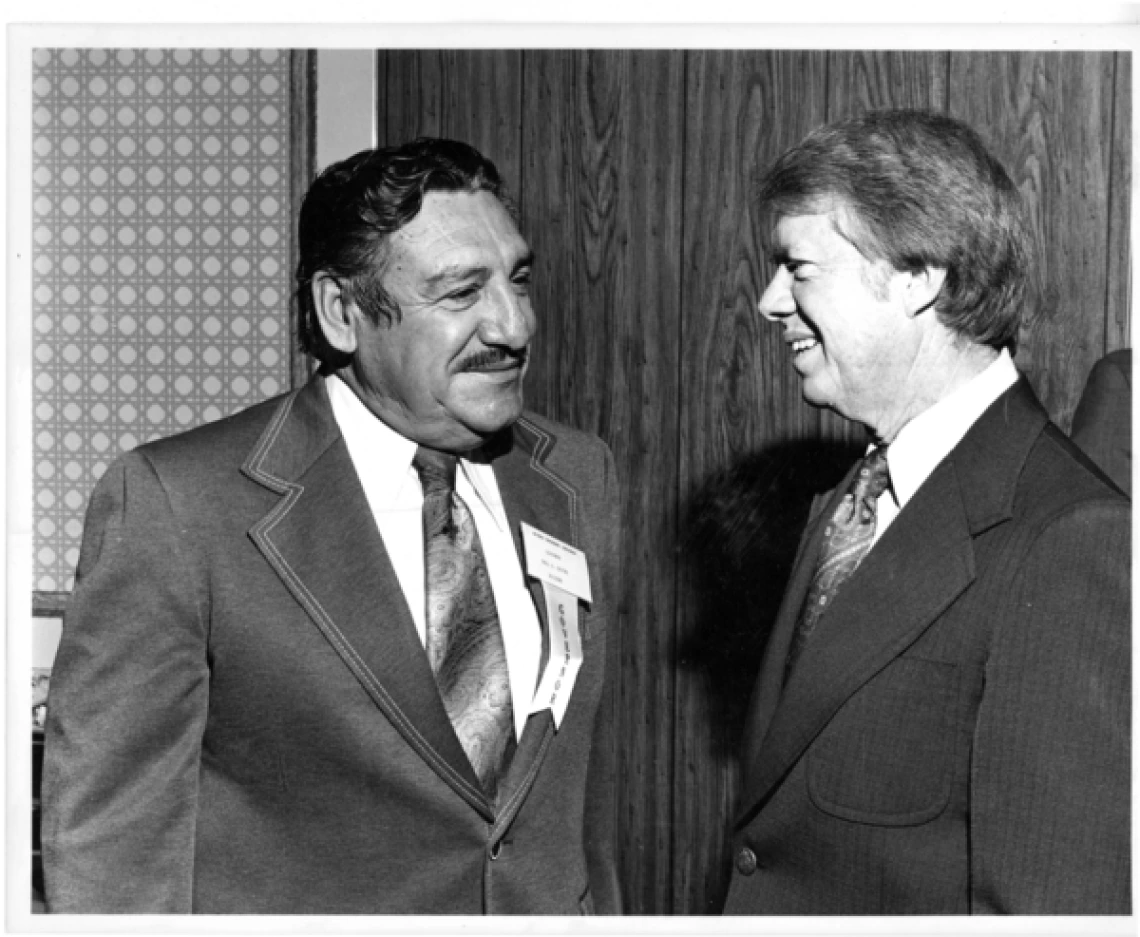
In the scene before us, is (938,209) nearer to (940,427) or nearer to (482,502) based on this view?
(940,427)

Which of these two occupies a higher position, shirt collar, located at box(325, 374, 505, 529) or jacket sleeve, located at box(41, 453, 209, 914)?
shirt collar, located at box(325, 374, 505, 529)

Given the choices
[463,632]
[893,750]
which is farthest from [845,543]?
[463,632]

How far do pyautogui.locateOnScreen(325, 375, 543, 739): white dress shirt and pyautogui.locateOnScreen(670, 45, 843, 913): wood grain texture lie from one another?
2.15 feet

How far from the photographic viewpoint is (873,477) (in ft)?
5.70

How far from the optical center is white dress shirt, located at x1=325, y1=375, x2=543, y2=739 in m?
1.83

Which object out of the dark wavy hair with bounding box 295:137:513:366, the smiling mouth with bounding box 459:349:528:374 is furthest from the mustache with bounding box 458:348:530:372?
the dark wavy hair with bounding box 295:137:513:366

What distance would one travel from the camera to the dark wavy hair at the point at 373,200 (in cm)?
181

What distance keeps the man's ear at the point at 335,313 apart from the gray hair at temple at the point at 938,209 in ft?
2.13

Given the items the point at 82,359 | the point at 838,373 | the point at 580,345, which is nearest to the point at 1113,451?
the point at 838,373

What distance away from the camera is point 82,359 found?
2.07 meters

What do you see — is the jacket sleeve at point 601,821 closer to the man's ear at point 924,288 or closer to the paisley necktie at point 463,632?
the paisley necktie at point 463,632

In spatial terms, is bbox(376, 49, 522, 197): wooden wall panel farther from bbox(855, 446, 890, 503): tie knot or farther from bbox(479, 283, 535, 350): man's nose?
bbox(855, 446, 890, 503): tie knot

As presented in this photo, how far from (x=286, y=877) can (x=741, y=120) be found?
1.45 m

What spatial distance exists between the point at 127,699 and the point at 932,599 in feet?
3.31
